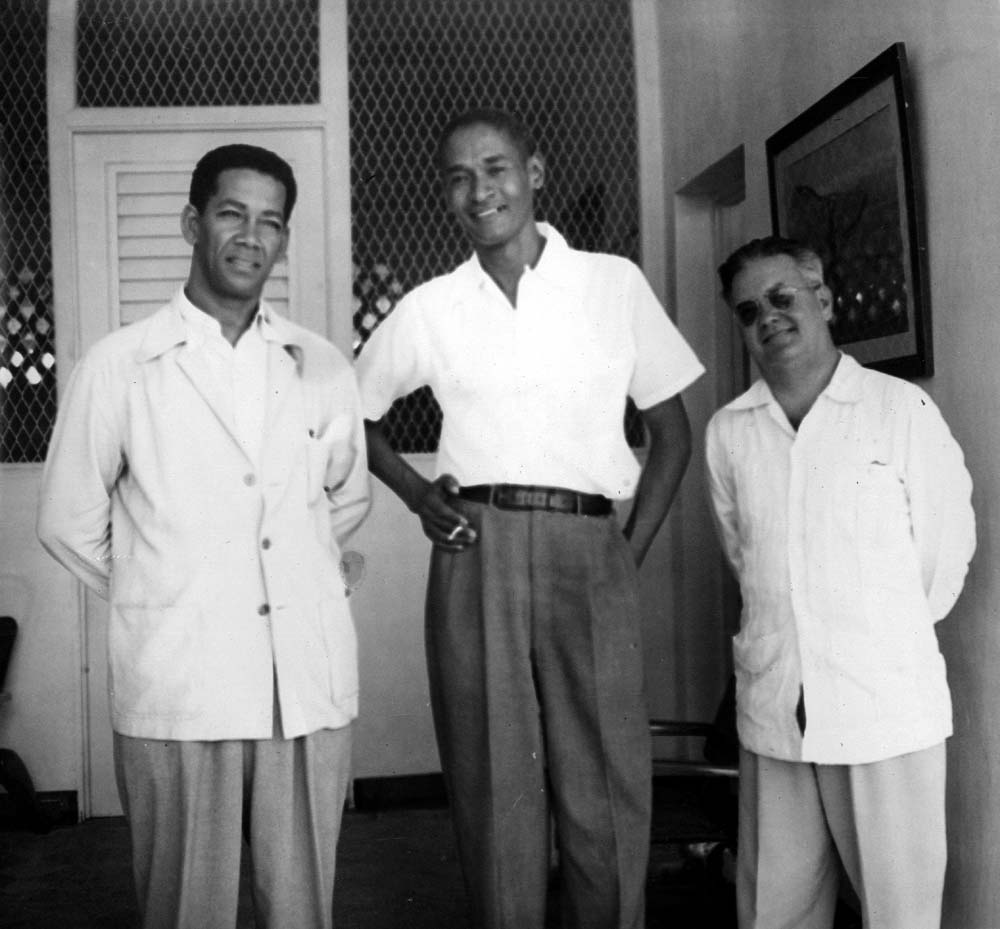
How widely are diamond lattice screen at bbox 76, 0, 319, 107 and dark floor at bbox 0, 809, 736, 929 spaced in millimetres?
2403

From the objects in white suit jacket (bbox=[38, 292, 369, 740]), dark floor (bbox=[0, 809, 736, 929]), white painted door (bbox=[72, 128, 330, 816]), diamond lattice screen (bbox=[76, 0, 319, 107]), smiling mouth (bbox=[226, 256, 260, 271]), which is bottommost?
dark floor (bbox=[0, 809, 736, 929])

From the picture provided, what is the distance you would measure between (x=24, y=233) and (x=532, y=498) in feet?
8.61

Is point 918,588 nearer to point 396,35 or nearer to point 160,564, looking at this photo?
point 160,564

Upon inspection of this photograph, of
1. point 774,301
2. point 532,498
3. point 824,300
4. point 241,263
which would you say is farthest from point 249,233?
point 824,300

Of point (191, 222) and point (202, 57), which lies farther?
point (202, 57)

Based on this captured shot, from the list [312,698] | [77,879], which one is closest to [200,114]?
[77,879]

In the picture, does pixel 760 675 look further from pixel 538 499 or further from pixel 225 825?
pixel 225 825

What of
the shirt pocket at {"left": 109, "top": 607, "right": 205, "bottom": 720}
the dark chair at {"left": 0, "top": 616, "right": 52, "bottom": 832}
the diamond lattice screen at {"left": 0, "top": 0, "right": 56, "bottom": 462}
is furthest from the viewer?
the diamond lattice screen at {"left": 0, "top": 0, "right": 56, "bottom": 462}

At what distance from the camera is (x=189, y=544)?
190cm

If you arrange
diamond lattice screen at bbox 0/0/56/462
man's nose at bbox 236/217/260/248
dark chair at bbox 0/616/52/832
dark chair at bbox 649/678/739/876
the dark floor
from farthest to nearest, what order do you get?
diamond lattice screen at bbox 0/0/56/462 → dark chair at bbox 0/616/52/832 → the dark floor → dark chair at bbox 649/678/739/876 → man's nose at bbox 236/217/260/248

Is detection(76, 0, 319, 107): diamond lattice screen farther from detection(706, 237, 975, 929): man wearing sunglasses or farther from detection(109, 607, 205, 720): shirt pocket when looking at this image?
detection(109, 607, 205, 720): shirt pocket

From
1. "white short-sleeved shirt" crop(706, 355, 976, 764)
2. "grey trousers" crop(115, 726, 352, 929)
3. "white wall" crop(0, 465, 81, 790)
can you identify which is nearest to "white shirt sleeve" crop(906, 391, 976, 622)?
"white short-sleeved shirt" crop(706, 355, 976, 764)

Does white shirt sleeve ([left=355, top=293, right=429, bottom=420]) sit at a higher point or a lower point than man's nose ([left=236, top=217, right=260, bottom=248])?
lower

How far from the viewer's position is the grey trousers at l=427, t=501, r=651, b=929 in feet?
7.06
